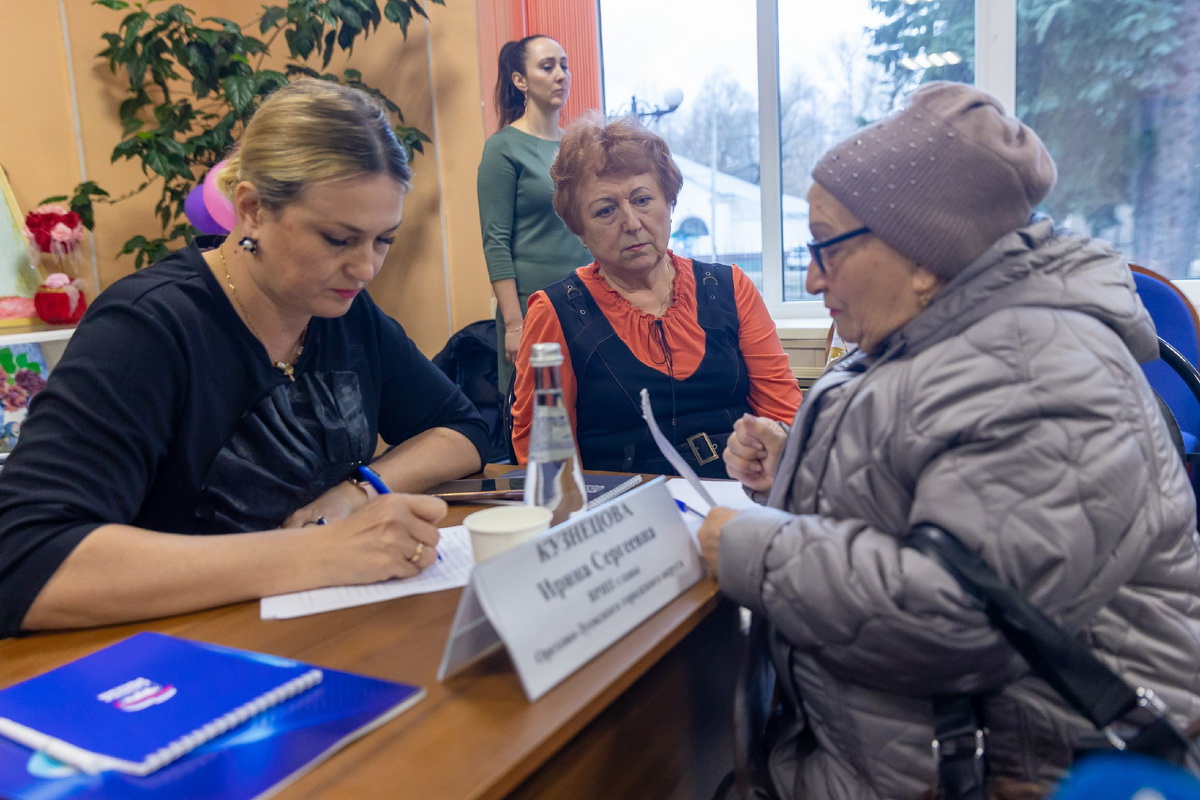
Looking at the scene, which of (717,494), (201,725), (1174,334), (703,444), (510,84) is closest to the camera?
(201,725)

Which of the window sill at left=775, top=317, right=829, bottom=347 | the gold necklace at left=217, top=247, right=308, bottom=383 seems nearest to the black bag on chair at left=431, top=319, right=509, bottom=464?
the window sill at left=775, top=317, right=829, bottom=347

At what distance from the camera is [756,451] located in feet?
4.02

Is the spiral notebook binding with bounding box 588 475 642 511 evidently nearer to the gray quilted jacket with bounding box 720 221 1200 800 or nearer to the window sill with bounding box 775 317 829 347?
the gray quilted jacket with bounding box 720 221 1200 800

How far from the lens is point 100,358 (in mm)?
1042

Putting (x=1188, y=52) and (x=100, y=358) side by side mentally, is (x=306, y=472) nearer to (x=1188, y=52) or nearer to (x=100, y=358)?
(x=100, y=358)

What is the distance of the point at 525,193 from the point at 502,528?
2.19 metres

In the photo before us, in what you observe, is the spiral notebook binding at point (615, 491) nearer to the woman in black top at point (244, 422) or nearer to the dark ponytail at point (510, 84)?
the woman in black top at point (244, 422)

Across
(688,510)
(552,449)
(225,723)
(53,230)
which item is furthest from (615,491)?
(53,230)

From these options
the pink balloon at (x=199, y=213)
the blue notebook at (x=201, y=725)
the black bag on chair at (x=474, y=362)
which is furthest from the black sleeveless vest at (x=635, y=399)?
the pink balloon at (x=199, y=213)

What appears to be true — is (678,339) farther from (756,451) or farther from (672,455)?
(672,455)

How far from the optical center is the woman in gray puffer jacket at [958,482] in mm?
750

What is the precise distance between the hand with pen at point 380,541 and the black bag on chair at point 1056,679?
53 centimetres

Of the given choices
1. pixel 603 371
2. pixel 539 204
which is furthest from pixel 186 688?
pixel 539 204

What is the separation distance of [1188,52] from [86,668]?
3238 millimetres
